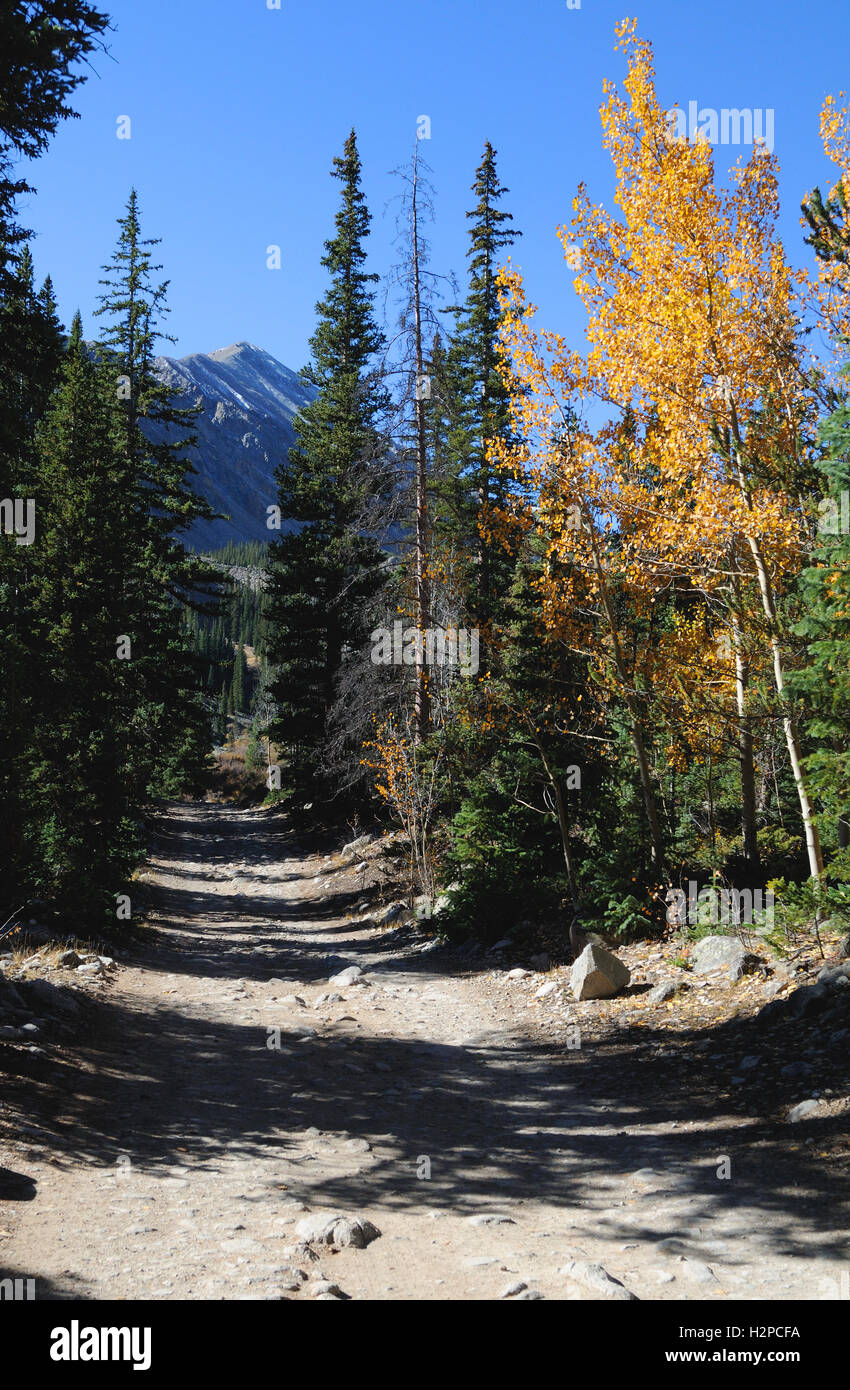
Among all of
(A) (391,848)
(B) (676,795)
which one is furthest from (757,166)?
(A) (391,848)

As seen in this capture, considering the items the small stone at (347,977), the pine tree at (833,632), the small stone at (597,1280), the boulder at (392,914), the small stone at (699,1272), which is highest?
the pine tree at (833,632)

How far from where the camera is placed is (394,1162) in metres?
5.82

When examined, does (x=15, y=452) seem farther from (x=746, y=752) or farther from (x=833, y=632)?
(x=746, y=752)

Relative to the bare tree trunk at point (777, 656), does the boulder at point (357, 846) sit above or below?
below

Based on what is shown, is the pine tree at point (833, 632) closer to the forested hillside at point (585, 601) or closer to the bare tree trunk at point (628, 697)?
the forested hillside at point (585, 601)

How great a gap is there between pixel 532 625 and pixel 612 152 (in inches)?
254

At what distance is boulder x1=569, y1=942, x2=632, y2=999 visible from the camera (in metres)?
9.80

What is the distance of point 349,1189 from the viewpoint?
211 inches

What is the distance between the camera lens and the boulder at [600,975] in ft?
32.1

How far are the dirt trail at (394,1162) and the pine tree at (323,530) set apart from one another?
50.1 feet

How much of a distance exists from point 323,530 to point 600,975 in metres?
21.1

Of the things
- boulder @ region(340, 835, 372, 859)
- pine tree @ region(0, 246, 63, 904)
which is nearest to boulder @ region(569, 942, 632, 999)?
pine tree @ region(0, 246, 63, 904)

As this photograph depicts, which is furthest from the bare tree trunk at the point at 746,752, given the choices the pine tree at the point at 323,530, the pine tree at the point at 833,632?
the pine tree at the point at 323,530

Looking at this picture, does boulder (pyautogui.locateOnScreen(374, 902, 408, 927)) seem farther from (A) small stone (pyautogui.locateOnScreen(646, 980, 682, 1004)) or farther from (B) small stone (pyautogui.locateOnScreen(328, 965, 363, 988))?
(A) small stone (pyautogui.locateOnScreen(646, 980, 682, 1004))
